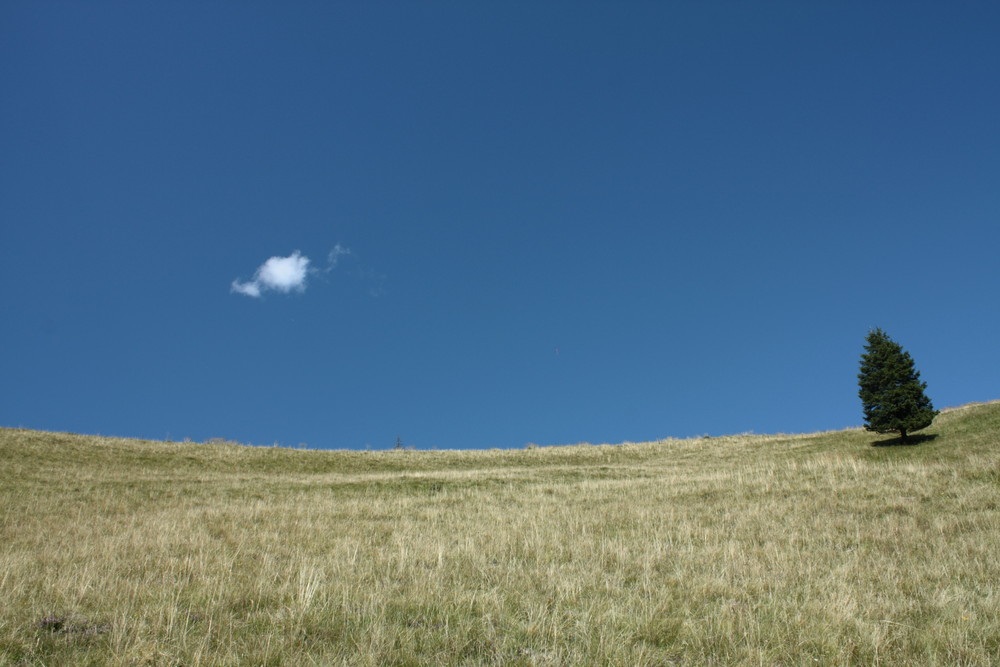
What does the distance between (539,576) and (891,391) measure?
37400 mm

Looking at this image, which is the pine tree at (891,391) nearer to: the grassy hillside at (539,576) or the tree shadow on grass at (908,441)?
the tree shadow on grass at (908,441)

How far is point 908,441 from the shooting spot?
36.0 meters

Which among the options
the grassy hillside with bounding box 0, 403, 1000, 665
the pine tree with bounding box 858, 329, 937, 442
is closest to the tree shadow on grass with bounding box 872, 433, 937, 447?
the pine tree with bounding box 858, 329, 937, 442

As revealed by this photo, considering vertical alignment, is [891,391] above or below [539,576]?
above

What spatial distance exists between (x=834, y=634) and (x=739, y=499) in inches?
431

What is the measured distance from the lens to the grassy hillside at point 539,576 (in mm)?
5250

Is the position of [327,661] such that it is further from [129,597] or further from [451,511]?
[451,511]

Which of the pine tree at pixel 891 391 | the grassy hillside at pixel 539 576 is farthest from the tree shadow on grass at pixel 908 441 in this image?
the grassy hillside at pixel 539 576

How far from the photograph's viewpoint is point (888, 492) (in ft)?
47.8

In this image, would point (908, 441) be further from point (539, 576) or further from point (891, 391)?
point (539, 576)

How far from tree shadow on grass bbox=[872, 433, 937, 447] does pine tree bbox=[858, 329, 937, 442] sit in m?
0.44

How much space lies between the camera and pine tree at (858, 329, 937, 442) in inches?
1366

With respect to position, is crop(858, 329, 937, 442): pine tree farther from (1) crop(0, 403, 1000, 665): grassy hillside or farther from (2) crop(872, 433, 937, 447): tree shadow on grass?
(1) crop(0, 403, 1000, 665): grassy hillside

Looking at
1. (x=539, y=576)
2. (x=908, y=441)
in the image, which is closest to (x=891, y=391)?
(x=908, y=441)
